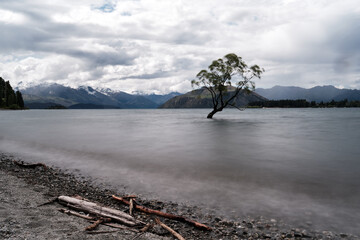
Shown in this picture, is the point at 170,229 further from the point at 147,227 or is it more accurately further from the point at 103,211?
the point at 103,211

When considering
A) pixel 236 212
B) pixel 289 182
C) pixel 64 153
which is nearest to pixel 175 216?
pixel 236 212

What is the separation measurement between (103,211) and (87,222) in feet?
2.38

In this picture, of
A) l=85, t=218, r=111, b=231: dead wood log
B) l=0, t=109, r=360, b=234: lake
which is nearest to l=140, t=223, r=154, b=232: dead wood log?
l=85, t=218, r=111, b=231: dead wood log

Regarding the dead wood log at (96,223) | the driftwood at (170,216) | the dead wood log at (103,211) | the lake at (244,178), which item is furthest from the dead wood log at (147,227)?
the lake at (244,178)

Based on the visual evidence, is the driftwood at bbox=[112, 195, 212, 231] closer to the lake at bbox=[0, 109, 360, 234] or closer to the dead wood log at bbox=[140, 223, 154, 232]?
the dead wood log at bbox=[140, 223, 154, 232]

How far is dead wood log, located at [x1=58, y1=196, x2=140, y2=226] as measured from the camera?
839cm

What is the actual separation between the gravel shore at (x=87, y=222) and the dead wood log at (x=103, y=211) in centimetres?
56

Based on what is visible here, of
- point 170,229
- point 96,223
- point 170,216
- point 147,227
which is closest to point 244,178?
point 170,216

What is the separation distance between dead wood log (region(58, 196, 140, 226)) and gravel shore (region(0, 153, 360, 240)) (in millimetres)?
565

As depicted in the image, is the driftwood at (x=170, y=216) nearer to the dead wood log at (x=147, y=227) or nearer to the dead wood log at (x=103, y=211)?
the dead wood log at (x=147, y=227)

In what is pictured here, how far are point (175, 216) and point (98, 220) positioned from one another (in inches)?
107

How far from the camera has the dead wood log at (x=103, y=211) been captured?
8.39 meters

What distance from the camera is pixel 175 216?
9.04 m

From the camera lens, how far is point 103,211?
8836mm
